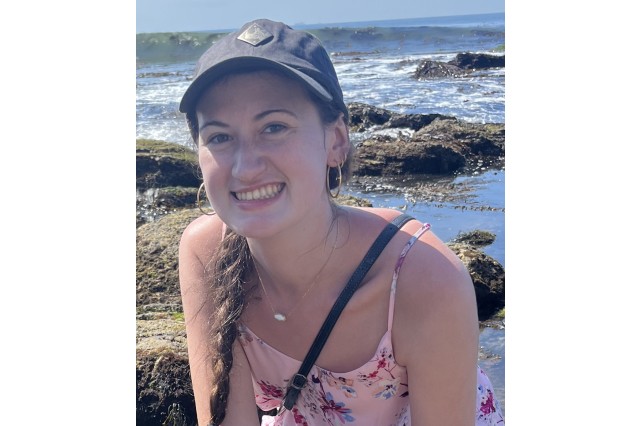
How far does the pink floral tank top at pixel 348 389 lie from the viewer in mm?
1564

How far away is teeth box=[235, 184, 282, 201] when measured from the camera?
1.42 metres

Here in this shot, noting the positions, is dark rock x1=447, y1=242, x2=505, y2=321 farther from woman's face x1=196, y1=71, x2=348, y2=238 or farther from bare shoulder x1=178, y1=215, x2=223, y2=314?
woman's face x1=196, y1=71, x2=348, y2=238

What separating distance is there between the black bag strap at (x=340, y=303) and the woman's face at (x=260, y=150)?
8.1 inches

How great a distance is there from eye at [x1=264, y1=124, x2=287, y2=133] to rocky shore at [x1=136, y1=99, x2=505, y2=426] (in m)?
0.63

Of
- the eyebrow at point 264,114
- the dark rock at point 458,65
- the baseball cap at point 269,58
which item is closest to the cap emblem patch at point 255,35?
the baseball cap at point 269,58

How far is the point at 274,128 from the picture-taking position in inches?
55.5

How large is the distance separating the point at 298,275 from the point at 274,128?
42 cm

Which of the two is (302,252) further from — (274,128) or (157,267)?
(157,267)
